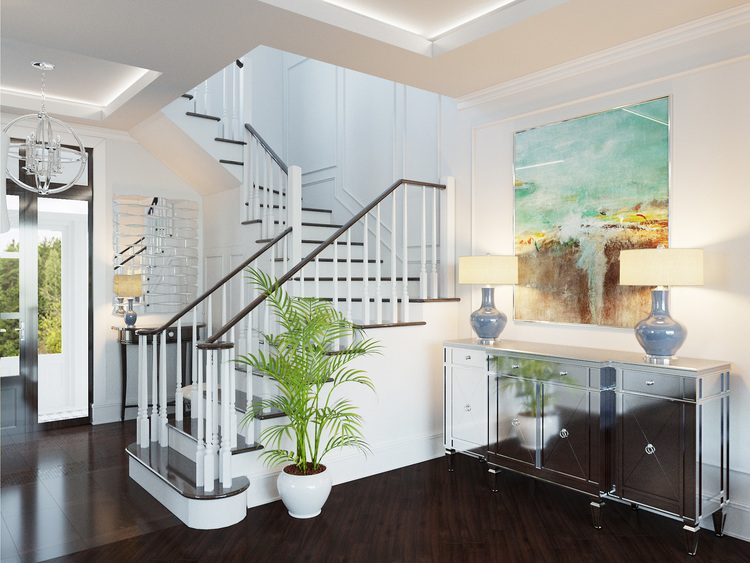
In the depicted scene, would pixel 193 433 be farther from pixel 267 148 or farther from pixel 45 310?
pixel 267 148

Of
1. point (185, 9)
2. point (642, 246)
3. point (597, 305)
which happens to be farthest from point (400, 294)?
point (185, 9)

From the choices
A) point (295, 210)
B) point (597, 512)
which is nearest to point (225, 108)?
point (295, 210)

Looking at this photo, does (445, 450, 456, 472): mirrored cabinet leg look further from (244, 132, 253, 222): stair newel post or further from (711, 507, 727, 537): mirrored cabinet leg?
(244, 132, 253, 222): stair newel post

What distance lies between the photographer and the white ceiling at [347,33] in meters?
3.18

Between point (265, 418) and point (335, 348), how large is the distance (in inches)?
28.8

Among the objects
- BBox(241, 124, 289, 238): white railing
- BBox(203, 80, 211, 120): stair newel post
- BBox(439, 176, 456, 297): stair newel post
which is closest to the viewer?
BBox(439, 176, 456, 297): stair newel post

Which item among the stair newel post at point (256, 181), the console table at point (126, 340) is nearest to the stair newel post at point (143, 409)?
the console table at point (126, 340)

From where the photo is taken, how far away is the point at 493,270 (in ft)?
13.3

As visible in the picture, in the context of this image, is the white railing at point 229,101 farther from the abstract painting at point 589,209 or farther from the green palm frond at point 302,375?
the abstract painting at point 589,209

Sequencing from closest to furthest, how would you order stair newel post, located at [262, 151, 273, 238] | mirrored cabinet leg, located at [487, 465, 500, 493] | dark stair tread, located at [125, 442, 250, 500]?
dark stair tread, located at [125, 442, 250, 500], mirrored cabinet leg, located at [487, 465, 500, 493], stair newel post, located at [262, 151, 273, 238]

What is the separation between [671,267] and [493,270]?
4.10 ft

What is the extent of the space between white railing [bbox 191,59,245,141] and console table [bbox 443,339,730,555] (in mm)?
3483

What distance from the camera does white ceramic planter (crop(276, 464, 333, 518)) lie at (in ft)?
11.0

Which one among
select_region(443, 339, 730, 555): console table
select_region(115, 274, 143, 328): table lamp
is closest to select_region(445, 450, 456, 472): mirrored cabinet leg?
select_region(443, 339, 730, 555): console table
